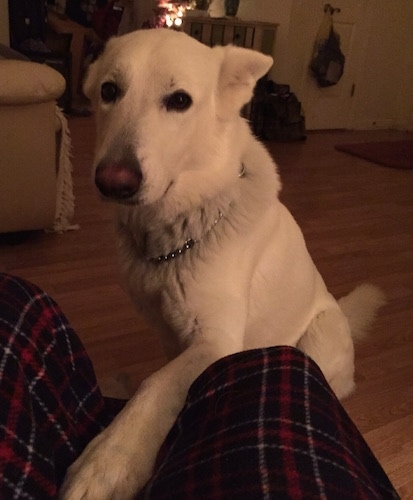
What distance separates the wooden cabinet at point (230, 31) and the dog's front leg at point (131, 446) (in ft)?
13.1

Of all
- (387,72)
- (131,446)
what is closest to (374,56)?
(387,72)

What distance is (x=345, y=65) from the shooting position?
5.32m

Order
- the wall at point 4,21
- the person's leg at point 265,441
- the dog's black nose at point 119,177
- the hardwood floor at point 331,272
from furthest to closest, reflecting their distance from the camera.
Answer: the wall at point 4,21, the hardwood floor at point 331,272, the dog's black nose at point 119,177, the person's leg at point 265,441

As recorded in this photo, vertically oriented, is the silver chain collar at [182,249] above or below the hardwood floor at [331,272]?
above

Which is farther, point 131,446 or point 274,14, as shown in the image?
point 274,14

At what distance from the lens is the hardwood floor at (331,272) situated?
5.34ft

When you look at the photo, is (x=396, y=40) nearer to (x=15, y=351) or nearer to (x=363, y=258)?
(x=363, y=258)

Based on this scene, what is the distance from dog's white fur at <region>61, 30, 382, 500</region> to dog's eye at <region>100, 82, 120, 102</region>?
0.01 m

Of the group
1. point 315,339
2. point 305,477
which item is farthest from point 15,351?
point 315,339

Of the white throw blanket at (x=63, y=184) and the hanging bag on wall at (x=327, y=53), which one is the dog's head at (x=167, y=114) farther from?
the hanging bag on wall at (x=327, y=53)

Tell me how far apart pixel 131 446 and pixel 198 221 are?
0.57 m

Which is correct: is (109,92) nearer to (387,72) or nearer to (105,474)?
(105,474)

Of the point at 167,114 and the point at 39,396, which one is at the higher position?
the point at 167,114

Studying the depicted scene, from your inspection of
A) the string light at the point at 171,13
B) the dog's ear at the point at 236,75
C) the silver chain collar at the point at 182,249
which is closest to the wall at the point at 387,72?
the string light at the point at 171,13
